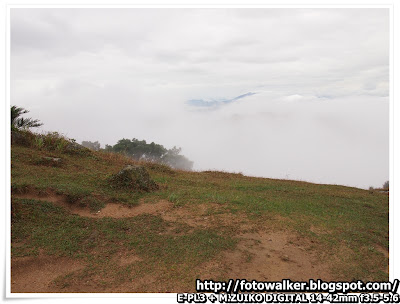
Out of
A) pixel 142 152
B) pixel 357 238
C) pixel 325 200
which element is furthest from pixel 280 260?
pixel 142 152

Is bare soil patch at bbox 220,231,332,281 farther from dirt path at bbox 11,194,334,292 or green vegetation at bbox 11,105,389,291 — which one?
green vegetation at bbox 11,105,389,291

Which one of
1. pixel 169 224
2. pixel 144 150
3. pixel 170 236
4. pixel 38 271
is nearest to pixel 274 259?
pixel 170 236

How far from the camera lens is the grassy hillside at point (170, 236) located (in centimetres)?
473

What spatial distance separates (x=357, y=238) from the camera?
666cm

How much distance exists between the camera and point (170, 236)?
5.98 metres

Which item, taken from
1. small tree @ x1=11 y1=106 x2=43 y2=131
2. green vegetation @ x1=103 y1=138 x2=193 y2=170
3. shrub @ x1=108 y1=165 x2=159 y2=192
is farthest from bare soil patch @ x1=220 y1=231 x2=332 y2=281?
green vegetation @ x1=103 y1=138 x2=193 y2=170

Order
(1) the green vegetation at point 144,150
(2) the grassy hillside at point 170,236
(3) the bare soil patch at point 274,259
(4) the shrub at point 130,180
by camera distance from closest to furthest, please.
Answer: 1. (2) the grassy hillside at point 170,236
2. (3) the bare soil patch at point 274,259
3. (4) the shrub at point 130,180
4. (1) the green vegetation at point 144,150

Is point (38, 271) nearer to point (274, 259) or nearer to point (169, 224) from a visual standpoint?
point (169, 224)

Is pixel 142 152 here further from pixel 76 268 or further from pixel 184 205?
pixel 76 268

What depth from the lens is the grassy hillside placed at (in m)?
4.73

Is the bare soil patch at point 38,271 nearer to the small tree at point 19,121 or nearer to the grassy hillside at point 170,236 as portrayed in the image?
the grassy hillside at point 170,236

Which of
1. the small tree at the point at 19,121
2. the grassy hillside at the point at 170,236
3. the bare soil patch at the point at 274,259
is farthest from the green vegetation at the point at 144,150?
the bare soil patch at the point at 274,259

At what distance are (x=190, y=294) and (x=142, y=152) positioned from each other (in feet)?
99.4

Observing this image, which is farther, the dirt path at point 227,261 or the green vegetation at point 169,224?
the green vegetation at point 169,224
